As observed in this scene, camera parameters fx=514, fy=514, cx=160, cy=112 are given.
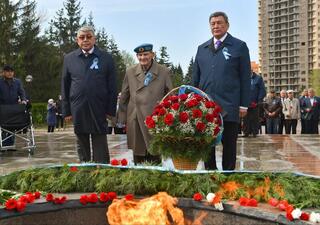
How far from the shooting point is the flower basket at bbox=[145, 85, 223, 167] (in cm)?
525

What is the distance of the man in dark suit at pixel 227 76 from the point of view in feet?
18.6

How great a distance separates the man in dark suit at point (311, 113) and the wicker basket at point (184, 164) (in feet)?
41.3

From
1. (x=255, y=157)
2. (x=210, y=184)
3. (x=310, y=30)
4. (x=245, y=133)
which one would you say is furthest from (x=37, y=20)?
(x=310, y=30)

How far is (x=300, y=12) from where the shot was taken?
521ft

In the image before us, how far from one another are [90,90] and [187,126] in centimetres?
141

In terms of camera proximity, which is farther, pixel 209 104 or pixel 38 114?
pixel 38 114

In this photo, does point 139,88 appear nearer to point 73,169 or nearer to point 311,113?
point 73,169

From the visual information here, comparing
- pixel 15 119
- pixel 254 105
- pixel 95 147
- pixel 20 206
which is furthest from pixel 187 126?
pixel 254 105

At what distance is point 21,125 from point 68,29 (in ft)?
210

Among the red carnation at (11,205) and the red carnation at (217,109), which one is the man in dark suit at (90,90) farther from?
the red carnation at (11,205)

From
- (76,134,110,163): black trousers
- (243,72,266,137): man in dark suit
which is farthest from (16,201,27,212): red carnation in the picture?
(243,72,266,137): man in dark suit

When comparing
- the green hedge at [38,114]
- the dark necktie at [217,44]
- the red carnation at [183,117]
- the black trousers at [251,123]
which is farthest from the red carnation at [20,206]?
the green hedge at [38,114]

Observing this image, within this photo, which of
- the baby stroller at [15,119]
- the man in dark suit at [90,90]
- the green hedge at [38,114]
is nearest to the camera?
the man in dark suit at [90,90]

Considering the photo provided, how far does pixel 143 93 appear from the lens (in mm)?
6445
